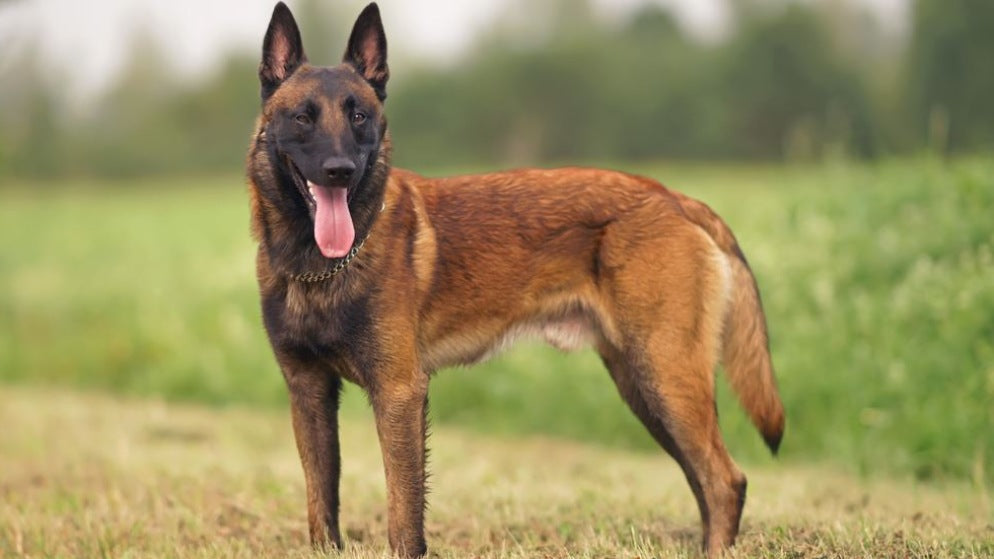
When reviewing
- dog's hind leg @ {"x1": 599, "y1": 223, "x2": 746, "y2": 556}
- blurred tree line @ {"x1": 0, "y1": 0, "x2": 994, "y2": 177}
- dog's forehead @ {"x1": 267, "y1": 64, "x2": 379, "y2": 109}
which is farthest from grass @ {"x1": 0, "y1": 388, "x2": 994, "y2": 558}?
blurred tree line @ {"x1": 0, "y1": 0, "x2": 994, "y2": 177}

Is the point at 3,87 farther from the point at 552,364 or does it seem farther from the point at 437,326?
the point at 437,326

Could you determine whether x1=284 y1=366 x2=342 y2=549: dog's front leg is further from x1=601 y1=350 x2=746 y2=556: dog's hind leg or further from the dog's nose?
x1=601 y1=350 x2=746 y2=556: dog's hind leg

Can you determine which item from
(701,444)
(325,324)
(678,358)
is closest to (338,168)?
(325,324)

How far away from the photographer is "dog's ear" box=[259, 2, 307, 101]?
4.43 meters

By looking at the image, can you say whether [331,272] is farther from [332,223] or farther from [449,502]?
[449,502]

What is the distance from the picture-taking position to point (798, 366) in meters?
8.26

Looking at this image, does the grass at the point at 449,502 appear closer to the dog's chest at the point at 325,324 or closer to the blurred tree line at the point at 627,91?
the dog's chest at the point at 325,324

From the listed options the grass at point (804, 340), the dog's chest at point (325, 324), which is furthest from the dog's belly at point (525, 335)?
the grass at point (804, 340)

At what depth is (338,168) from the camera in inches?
159

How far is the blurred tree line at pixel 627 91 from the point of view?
56.1 ft

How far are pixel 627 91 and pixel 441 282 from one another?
19771 millimetres

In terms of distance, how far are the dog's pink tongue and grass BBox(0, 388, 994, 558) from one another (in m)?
1.21

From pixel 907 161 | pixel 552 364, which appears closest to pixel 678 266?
pixel 552 364

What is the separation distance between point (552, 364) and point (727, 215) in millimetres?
3837
